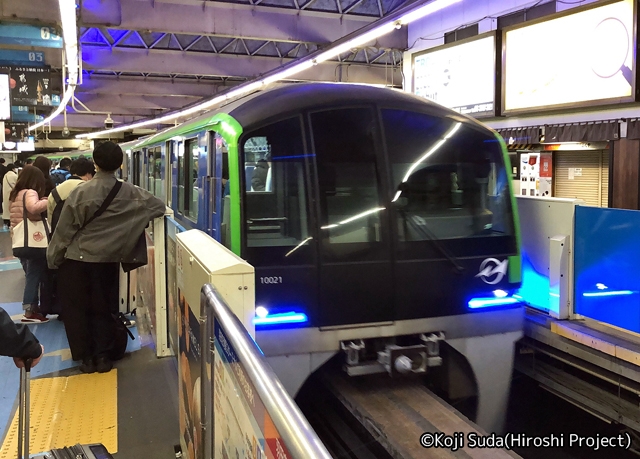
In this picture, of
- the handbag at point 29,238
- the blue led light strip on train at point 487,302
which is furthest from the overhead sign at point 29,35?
the blue led light strip on train at point 487,302

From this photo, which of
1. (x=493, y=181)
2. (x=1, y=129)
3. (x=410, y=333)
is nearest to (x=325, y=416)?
(x=410, y=333)

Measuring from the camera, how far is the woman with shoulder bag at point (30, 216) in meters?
5.70

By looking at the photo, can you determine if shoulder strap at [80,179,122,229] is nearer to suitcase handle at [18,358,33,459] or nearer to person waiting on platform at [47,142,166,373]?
person waiting on platform at [47,142,166,373]

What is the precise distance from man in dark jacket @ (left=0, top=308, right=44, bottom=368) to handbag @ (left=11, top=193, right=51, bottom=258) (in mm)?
3555

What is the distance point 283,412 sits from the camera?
1.16m

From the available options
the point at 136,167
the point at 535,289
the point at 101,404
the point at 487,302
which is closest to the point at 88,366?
the point at 101,404

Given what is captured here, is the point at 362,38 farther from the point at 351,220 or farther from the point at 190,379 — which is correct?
the point at 190,379

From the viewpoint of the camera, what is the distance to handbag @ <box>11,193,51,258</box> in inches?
228

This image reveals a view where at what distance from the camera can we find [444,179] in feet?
13.9

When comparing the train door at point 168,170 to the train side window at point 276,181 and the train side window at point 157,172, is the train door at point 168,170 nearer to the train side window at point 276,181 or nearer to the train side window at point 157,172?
the train side window at point 157,172

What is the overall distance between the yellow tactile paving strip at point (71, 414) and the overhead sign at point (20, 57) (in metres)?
8.70

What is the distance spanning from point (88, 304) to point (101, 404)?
844 mm

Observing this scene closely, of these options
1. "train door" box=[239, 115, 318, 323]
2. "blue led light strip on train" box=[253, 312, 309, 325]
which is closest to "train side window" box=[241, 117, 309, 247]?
"train door" box=[239, 115, 318, 323]

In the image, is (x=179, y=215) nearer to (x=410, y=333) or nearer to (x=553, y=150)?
(x=410, y=333)
